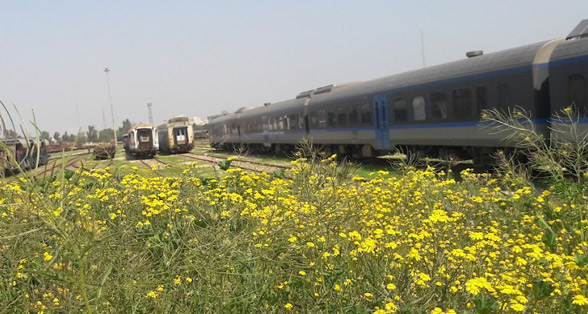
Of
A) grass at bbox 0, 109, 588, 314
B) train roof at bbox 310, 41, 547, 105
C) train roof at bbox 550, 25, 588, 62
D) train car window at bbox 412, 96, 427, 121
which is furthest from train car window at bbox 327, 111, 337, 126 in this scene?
grass at bbox 0, 109, 588, 314

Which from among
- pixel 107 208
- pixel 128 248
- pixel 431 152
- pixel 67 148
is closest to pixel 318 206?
pixel 128 248

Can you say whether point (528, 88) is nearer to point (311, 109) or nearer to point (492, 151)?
point (492, 151)

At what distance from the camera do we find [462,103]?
42.4 ft

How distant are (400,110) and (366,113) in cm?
249

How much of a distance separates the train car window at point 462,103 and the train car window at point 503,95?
0.97 m

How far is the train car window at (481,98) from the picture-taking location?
477 inches

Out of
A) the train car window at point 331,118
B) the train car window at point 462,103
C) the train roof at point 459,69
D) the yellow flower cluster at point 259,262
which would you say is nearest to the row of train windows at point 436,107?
the train car window at point 462,103

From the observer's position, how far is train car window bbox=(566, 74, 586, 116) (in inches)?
387

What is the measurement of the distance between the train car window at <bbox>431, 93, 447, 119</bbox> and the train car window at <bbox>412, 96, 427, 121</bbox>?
471mm

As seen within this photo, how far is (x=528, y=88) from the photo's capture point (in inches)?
428

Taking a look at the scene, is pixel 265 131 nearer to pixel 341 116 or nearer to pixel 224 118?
pixel 341 116

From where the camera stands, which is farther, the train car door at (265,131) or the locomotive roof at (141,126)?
the locomotive roof at (141,126)

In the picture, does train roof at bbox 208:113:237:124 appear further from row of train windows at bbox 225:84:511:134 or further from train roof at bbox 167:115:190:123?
row of train windows at bbox 225:84:511:134

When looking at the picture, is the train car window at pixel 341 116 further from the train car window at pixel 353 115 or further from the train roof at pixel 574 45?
the train roof at pixel 574 45
